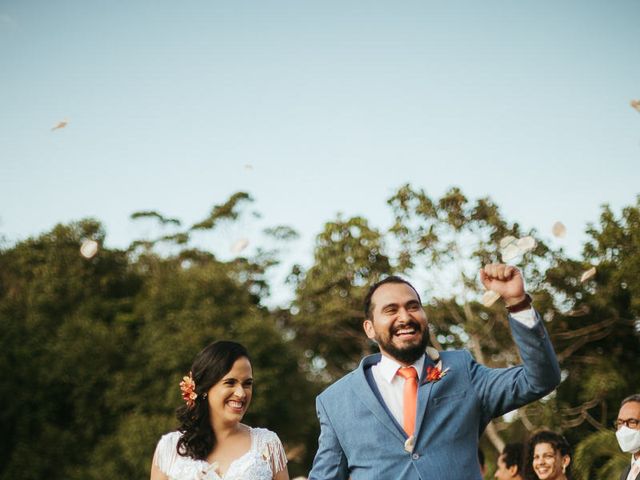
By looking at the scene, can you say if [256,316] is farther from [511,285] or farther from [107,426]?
[511,285]

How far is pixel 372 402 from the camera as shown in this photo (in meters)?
3.22

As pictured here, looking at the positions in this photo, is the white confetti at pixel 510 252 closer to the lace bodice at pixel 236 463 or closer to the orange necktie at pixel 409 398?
the orange necktie at pixel 409 398

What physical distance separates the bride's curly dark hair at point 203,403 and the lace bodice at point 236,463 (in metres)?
0.07

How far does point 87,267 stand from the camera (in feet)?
72.4

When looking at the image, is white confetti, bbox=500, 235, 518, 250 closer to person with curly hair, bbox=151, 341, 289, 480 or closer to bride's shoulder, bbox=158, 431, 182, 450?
person with curly hair, bbox=151, 341, 289, 480

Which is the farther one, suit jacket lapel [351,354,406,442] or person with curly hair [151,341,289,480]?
person with curly hair [151,341,289,480]

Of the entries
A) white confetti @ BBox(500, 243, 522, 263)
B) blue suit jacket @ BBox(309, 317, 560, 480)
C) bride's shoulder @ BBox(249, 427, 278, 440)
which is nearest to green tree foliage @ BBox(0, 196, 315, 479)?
bride's shoulder @ BBox(249, 427, 278, 440)

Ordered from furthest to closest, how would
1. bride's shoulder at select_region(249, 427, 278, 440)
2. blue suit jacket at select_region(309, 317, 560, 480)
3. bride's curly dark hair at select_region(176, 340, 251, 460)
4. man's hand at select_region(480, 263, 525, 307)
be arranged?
bride's shoulder at select_region(249, 427, 278, 440), bride's curly dark hair at select_region(176, 340, 251, 460), blue suit jacket at select_region(309, 317, 560, 480), man's hand at select_region(480, 263, 525, 307)

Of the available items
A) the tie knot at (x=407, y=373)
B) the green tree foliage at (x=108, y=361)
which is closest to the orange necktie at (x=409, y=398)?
the tie knot at (x=407, y=373)

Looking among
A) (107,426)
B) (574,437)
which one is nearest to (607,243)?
(574,437)

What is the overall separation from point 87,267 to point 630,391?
1557 cm

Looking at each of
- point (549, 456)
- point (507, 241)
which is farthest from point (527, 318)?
point (549, 456)

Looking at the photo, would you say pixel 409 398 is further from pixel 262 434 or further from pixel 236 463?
pixel 262 434

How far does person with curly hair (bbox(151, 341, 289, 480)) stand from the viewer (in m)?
4.68
